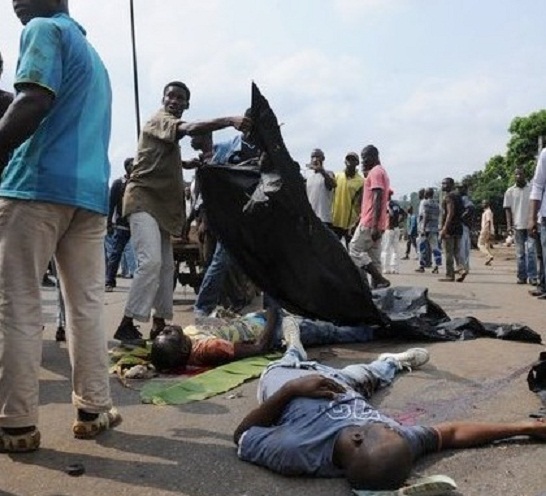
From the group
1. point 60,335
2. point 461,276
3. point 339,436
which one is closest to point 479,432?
point 339,436

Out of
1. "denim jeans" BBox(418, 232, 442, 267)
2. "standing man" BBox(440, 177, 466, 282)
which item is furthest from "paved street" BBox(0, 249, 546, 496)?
"denim jeans" BBox(418, 232, 442, 267)

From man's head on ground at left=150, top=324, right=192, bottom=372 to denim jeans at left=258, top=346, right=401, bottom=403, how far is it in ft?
Answer: 2.85

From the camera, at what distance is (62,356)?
5.34 m

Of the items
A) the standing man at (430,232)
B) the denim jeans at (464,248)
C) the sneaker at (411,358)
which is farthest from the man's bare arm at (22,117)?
the standing man at (430,232)

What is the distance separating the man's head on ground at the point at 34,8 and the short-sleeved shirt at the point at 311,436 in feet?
6.77

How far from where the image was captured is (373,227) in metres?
8.19

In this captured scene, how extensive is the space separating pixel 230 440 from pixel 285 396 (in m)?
0.44

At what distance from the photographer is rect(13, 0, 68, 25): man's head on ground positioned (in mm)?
3227

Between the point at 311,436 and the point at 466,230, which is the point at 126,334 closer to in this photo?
the point at 311,436

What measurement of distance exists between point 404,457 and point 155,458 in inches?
43.5

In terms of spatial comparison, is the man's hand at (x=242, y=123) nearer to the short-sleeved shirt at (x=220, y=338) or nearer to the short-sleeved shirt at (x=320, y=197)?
the short-sleeved shirt at (x=220, y=338)

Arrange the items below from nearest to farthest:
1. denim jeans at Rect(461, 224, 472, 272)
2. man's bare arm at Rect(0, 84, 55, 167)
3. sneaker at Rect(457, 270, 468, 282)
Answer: man's bare arm at Rect(0, 84, 55, 167) < sneaker at Rect(457, 270, 468, 282) < denim jeans at Rect(461, 224, 472, 272)

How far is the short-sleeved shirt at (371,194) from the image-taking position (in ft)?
27.0

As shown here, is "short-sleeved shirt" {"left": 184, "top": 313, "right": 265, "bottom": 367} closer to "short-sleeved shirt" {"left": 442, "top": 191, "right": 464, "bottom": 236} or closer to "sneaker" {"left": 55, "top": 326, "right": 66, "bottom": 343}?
"sneaker" {"left": 55, "top": 326, "right": 66, "bottom": 343}
